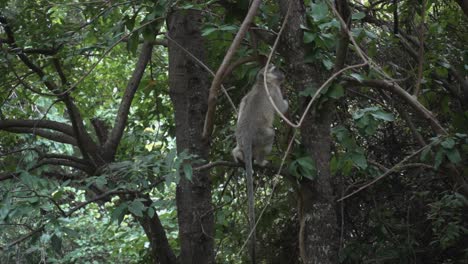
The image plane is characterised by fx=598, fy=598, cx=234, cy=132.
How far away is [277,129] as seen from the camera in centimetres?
591

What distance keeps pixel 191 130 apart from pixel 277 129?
99cm

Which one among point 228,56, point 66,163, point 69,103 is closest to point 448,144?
point 228,56

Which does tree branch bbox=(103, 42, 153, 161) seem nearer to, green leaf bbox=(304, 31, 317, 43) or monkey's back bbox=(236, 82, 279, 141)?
monkey's back bbox=(236, 82, 279, 141)

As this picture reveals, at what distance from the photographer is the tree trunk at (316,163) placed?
3.50 m

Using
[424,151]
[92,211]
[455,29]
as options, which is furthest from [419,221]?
[92,211]

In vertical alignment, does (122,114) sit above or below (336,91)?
above

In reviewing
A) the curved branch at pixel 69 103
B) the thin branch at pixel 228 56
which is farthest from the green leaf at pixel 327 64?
the curved branch at pixel 69 103

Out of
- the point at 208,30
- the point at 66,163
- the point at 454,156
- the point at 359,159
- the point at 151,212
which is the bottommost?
the point at 454,156

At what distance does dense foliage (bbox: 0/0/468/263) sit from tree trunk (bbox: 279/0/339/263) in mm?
54

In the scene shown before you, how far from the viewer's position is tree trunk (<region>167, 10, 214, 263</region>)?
5.27 meters

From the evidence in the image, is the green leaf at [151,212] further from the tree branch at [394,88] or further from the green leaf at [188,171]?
the tree branch at [394,88]

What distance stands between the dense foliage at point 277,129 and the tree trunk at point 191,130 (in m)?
0.16

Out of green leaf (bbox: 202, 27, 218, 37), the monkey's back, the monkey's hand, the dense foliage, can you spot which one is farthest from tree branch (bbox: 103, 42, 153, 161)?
green leaf (bbox: 202, 27, 218, 37)

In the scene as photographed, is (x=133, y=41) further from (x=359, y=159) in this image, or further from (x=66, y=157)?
(x=66, y=157)
